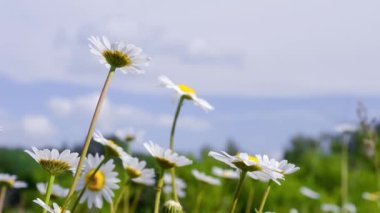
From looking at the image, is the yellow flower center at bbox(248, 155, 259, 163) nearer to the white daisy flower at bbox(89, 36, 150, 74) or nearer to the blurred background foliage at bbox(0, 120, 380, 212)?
the white daisy flower at bbox(89, 36, 150, 74)

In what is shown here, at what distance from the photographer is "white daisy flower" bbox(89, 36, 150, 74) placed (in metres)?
1.42

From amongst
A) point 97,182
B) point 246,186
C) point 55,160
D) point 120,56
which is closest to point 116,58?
point 120,56

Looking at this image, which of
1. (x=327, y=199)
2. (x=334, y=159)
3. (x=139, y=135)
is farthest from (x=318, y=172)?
(x=139, y=135)

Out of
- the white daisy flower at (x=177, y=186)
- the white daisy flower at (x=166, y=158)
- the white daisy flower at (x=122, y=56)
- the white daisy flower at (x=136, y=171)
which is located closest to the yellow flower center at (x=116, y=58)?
the white daisy flower at (x=122, y=56)

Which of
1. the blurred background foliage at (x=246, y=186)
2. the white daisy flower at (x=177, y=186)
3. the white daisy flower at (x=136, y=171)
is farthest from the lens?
the blurred background foliage at (x=246, y=186)

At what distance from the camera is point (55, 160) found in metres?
1.38

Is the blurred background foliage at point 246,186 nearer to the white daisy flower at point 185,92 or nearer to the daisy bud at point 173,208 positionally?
the white daisy flower at point 185,92

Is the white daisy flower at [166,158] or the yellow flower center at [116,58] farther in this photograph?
the white daisy flower at [166,158]

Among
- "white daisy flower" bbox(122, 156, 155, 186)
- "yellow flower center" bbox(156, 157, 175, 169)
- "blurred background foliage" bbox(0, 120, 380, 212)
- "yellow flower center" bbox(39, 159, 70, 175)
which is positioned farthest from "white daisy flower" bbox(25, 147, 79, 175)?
"blurred background foliage" bbox(0, 120, 380, 212)

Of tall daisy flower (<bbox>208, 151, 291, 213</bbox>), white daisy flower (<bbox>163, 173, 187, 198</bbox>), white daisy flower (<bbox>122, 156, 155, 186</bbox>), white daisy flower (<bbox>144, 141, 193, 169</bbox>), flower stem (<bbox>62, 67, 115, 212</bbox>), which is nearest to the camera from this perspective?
flower stem (<bbox>62, 67, 115, 212</bbox>)

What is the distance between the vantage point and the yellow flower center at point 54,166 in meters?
1.37

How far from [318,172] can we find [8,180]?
5.66 meters

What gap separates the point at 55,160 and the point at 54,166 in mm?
12

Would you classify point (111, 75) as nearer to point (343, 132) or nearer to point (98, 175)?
point (98, 175)
